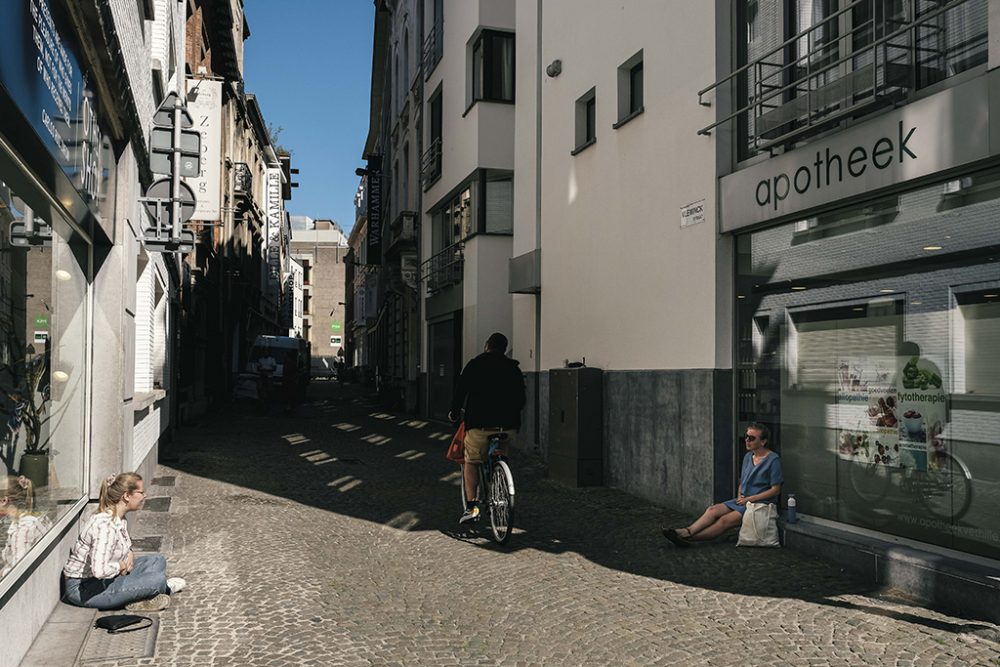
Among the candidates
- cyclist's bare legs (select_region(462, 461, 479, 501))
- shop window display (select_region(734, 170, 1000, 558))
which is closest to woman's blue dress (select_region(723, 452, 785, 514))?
shop window display (select_region(734, 170, 1000, 558))

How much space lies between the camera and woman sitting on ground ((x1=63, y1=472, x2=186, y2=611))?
5.62 m

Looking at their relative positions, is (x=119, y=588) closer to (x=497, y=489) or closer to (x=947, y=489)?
(x=497, y=489)

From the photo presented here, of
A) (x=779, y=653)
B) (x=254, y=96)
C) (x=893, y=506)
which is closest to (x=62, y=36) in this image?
(x=779, y=653)

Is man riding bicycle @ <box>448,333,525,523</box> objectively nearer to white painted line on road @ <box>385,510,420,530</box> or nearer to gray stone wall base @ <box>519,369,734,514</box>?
white painted line on road @ <box>385,510,420,530</box>

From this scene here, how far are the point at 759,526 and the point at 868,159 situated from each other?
3.14m

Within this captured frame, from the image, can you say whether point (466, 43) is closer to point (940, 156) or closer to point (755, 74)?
point (755, 74)

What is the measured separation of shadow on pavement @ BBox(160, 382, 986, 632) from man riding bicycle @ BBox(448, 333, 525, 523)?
80 cm

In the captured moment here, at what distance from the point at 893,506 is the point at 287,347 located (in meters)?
27.7

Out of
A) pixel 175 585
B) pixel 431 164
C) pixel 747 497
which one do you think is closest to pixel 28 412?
pixel 175 585

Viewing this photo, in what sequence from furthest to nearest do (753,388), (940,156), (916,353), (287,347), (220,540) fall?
1. (287,347)
2. (753,388)
3. (220,540)
4. (916,353)
5. (940,156)

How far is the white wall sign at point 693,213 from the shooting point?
31.6ft

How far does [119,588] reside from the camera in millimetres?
5773

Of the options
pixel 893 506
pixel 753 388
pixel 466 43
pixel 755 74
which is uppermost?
pixel 466 43

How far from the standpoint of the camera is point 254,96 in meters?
38.0
